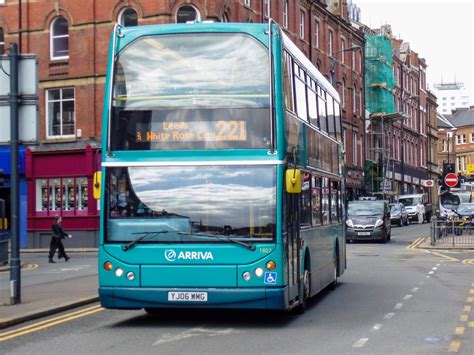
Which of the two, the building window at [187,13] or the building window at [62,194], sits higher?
the building window at [187,13]

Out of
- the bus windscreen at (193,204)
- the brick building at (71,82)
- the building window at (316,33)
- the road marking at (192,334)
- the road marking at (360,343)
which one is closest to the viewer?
the road marking at (360,343)

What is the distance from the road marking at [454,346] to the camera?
32.0 ft

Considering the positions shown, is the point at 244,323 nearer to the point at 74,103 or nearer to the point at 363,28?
the point at 74,103

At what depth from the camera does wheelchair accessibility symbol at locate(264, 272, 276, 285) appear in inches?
436

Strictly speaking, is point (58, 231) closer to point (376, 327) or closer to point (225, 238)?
point (225, 238)

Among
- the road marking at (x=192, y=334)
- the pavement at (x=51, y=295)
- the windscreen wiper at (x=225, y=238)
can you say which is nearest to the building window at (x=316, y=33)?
the pavement at (x=51, y=295)

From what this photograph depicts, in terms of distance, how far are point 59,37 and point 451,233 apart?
65.8 feet

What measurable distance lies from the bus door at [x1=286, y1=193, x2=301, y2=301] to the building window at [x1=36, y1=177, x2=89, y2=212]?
26.8 metres

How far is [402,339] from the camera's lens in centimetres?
1059

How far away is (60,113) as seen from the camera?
129ft

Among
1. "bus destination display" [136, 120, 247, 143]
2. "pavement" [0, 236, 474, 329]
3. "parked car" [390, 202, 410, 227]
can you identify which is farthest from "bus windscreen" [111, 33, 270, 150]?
"parked car" [390, 202, 410, 227]

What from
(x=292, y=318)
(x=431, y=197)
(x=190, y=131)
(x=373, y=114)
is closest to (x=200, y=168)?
(x=190, y=131)

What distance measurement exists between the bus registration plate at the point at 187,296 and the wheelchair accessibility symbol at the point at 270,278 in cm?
84

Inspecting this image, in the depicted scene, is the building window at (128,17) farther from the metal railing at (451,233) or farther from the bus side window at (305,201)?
the bus side window at (305,201)
